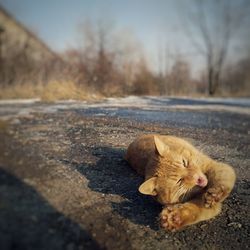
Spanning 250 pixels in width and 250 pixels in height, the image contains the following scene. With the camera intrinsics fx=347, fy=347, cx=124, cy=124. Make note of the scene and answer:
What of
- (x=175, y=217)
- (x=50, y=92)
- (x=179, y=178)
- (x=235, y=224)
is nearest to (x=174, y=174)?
(x=179, y=178)

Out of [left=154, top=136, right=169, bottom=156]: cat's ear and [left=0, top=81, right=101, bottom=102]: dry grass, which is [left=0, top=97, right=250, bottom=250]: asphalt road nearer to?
[left=0, top=81, right=101, bottom=102]: dry grass

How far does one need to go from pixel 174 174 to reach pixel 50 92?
117 centimetres

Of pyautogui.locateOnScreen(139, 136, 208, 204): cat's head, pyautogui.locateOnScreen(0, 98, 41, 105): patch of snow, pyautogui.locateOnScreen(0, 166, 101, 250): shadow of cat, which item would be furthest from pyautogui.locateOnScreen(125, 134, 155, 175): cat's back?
pyautogui.locateOnScreen(0, 166, 101, 250): shadow of cat

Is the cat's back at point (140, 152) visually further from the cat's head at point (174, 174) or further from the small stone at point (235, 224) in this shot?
the small stone at point (235, 224)

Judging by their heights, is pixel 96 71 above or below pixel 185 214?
above

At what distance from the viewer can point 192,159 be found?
9.23 feet

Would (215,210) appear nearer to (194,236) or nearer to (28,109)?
(194,236)

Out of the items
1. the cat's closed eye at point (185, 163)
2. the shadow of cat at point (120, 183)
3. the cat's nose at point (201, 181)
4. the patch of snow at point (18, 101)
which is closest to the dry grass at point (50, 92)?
the patch of snow at point (18, 101)

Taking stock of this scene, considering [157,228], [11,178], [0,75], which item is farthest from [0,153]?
[157,228]

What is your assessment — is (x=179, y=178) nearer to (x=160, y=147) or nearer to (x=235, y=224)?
(x=160, y=147)

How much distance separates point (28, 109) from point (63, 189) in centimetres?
46

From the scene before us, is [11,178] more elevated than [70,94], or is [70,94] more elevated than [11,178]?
[70,94]

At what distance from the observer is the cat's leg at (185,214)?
2.26 meters

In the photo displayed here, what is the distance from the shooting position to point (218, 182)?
2.58 meters
